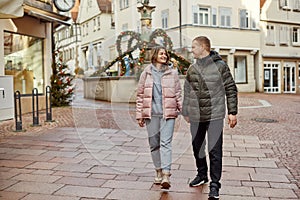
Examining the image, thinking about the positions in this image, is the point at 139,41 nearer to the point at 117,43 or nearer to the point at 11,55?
the point at 117,43

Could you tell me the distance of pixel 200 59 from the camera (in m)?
3.92

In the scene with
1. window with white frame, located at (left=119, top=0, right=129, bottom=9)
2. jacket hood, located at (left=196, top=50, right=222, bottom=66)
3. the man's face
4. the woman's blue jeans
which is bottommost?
the woman's blue jeans

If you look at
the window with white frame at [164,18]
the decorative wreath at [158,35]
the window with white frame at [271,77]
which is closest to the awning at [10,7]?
the decorative wreath at [158,35]

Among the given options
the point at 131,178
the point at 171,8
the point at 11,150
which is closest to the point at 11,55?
the point at 11,150

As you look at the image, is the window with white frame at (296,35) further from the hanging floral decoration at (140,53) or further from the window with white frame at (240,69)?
the hanging floral decoration at (140,53)

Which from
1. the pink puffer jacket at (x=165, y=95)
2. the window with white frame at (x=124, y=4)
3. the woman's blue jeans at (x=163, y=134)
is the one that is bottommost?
the woman's blue jeans at (x=163, y=134)

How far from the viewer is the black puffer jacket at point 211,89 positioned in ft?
12.5

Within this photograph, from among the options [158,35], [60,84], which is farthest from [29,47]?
[158,35]

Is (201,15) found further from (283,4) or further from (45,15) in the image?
(45,15)

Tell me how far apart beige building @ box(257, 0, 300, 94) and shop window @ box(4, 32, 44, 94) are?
18.5 m

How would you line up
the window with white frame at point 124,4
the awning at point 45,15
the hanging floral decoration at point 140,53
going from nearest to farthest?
1. the awning at point 45,15
2. the hanging floral decoration at point 140,53
3. the window with white frame at point 124,4

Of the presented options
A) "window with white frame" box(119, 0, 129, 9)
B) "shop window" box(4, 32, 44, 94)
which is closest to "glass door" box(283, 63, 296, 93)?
"window with white frame" box(119, 0, 129, 9)

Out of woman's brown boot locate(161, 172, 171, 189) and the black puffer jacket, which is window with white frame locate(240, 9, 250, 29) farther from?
woman's brown boot locate(161, 172, 171, 189)

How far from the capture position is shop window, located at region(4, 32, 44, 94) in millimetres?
11234
